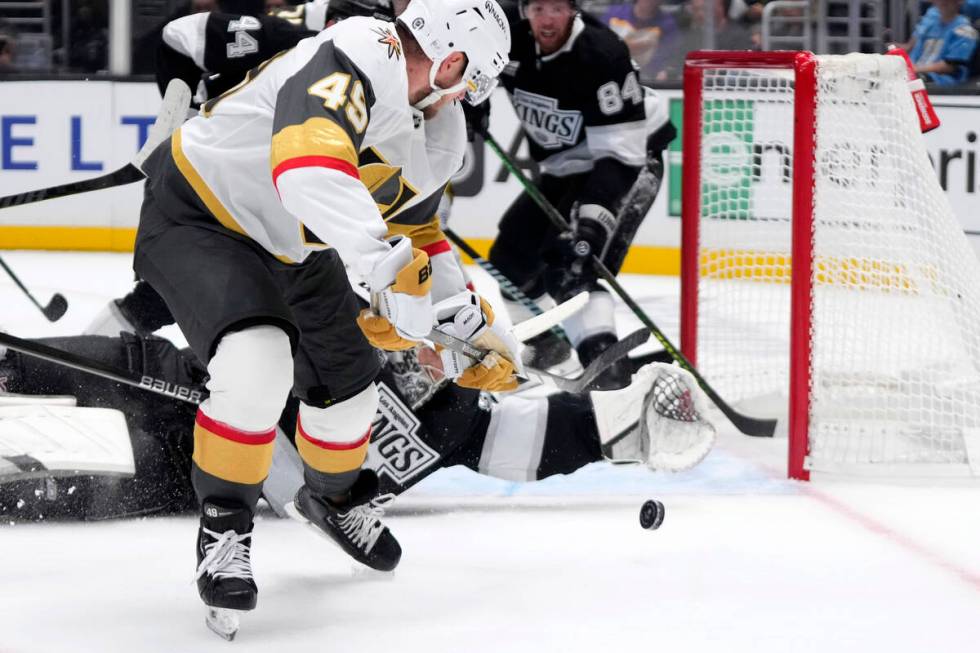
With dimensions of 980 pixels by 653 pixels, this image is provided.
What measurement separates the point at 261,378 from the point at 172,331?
2750 millimetres

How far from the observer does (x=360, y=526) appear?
2422mm

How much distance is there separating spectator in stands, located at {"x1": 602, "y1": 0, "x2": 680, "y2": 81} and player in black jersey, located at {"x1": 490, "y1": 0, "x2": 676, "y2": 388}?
2.07 meters

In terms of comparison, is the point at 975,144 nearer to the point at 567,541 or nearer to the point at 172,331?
the point at 172,331

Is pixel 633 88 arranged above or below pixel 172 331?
above

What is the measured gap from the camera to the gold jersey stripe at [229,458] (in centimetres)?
211

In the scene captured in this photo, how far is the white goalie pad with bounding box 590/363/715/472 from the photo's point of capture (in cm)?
279

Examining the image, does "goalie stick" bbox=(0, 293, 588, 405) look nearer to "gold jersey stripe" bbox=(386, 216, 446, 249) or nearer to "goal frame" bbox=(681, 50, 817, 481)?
"gold jersey stripe" bbox=(386, 216, 446, 249)

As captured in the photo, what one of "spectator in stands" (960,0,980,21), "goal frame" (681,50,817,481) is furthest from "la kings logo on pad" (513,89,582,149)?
"spectator in stands" (960,0,980,21)

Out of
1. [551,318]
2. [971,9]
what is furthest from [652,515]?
[971,9]

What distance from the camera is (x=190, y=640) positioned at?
6.94 feet

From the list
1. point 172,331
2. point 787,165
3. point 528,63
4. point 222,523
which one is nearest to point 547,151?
point 528,63

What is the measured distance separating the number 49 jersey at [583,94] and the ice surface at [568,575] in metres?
1.18

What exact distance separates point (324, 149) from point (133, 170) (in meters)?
1.56

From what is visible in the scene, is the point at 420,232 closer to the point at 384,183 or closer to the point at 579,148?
the point at 384,183
